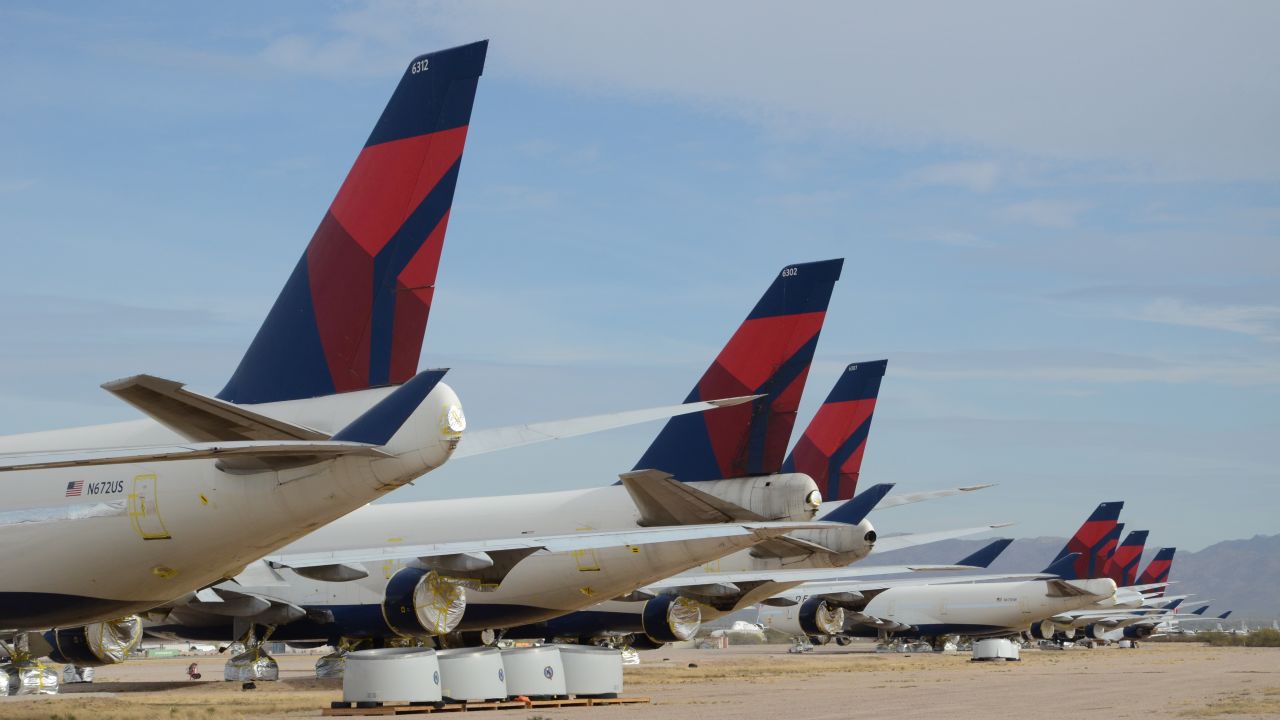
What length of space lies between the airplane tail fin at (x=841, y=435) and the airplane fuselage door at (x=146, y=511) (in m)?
23.4

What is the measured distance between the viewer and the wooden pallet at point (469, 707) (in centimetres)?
2098

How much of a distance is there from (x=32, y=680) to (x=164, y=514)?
2218 centimetres

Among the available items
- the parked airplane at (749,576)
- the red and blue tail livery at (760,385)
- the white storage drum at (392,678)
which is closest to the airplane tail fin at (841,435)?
the parked airplane at (749,576)

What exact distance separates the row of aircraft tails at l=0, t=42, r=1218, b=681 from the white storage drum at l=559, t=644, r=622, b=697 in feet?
5.93

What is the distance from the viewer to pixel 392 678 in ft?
68.3

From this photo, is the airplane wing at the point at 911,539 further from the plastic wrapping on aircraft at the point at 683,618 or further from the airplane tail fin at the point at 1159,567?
the airplane tail fin at the point at 1159,567

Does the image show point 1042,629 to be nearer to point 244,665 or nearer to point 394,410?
point 244,665

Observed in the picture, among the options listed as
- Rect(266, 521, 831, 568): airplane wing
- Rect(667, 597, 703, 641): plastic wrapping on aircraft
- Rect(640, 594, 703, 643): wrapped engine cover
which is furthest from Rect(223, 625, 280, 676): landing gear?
Rect(667, 597, 703, 641): plastic wrapping on aircraft

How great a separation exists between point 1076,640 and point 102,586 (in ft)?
255

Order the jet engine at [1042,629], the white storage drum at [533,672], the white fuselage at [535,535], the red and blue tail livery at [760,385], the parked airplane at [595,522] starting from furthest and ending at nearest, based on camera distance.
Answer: the jet engine at [1042,629] → the red and blue tail livery at [760,385] → the white fuselage at [535,535] → the parked airplane at [595,522] → the white storage drum at [533,672]

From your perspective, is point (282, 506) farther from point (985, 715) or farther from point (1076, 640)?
point (1076, 640)

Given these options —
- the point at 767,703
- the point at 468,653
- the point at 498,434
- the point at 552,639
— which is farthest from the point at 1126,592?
the point at 498,434

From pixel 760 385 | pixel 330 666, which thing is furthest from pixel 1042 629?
pixel 760 385

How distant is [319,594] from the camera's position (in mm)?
27219
